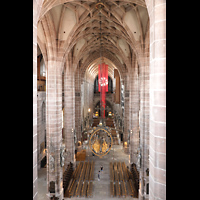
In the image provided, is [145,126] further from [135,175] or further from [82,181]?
[82,181]

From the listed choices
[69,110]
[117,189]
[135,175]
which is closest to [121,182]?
[117,189]

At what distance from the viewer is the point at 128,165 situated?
2078 centimetres

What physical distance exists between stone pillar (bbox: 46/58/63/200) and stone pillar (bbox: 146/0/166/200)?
384 inches

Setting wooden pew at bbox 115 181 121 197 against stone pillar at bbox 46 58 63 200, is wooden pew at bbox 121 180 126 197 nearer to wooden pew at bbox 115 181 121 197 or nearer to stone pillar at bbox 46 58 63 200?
wooden pew at bbox 115 181 121 197

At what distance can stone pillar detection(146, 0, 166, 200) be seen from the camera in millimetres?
3936

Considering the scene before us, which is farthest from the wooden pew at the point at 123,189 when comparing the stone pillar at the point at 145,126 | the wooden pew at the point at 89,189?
the wooden pew at the point at 89,189

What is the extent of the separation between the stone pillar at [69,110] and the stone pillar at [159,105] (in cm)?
1452

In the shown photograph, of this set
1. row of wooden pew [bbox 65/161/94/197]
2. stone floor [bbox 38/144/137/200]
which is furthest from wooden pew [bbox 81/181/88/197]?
stone floor [bbox 38/144/137/200]

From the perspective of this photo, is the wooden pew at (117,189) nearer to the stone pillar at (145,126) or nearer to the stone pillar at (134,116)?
the stone pillar at (145,126)

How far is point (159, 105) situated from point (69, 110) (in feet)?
48.2

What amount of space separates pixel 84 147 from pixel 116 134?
8998mm

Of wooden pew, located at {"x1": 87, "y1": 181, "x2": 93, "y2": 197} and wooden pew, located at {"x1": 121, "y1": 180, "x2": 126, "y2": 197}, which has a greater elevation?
wooden pew, located at {"x1": 87, "y1": 181, "x2": 93, "y2": 197}

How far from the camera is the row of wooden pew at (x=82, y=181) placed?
577 inches
